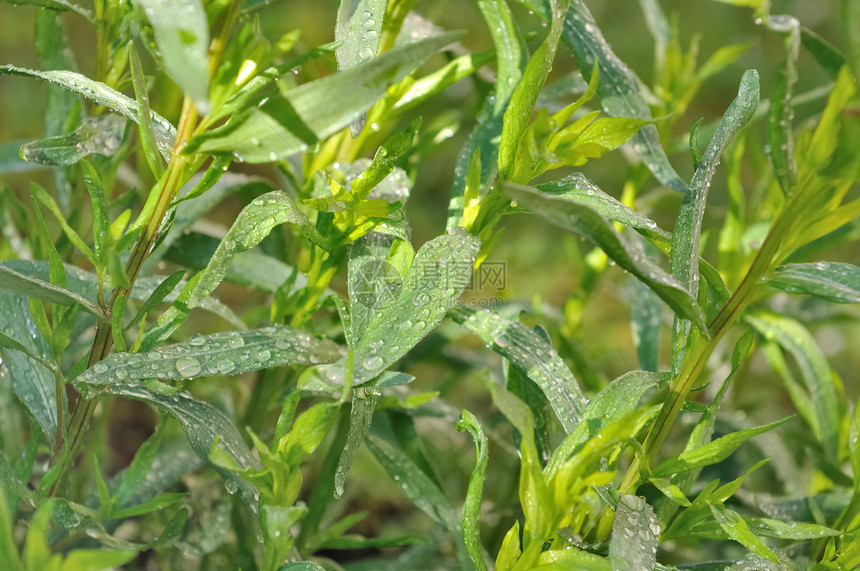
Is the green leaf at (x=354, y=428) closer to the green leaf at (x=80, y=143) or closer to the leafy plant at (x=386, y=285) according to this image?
the leafy plant at (x=386, y=285)

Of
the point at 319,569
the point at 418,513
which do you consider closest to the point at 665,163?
the point at 319,569

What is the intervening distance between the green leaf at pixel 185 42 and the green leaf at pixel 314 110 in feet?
0.23

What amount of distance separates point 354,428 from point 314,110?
0.26 meters

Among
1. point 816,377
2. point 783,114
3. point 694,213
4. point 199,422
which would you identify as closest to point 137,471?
point 199,422

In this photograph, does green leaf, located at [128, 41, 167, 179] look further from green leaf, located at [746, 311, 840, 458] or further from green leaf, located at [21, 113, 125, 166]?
green leaf, located at [746, 311, 840, 458]

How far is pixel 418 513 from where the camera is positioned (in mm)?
1490

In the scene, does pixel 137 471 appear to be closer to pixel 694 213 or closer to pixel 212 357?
pixel 212 357

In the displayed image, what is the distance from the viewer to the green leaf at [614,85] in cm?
81

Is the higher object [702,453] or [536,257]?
[702,453]

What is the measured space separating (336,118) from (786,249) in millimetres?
406

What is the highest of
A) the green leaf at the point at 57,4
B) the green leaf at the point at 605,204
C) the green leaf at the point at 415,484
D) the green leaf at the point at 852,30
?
the green leaf at the point at 57,4

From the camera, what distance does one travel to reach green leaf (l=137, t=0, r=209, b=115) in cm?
46

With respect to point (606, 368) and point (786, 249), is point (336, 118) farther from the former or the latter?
point (606, 368)

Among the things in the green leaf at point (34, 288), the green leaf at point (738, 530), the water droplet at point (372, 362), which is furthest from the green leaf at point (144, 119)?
the green leaf at point (738, 530)
